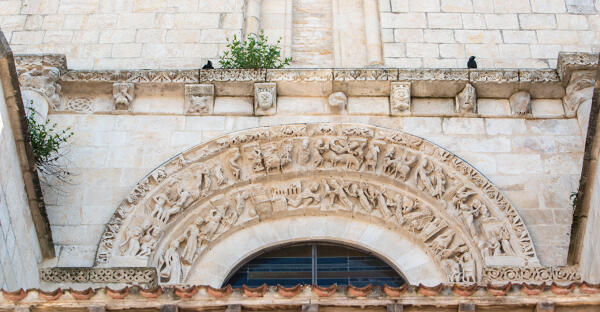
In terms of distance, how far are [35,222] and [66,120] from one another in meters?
2.24

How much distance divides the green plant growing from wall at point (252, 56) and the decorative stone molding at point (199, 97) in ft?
1.89

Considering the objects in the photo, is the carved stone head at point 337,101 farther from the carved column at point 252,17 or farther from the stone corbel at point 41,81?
the stone corbel at point 41,81

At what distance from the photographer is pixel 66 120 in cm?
1434

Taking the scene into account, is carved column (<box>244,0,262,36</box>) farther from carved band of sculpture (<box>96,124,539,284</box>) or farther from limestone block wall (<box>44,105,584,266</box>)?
carved band of sculpture (<box>96,124,539,284</box>)

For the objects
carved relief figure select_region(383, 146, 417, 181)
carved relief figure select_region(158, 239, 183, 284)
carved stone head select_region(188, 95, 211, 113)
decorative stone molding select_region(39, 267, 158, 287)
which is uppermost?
carved stone head select_region(188, 95, 211, 113)

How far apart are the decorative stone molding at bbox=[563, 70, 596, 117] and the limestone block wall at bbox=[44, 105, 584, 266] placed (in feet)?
0.53

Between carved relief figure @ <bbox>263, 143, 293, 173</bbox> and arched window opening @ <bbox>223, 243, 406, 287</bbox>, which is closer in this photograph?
arched window opening @ <bbox>223, 243, 406, 287</bbox>

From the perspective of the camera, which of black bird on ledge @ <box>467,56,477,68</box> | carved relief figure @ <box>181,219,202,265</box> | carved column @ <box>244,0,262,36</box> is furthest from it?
carved column @ <box>244,0,262,36</box>

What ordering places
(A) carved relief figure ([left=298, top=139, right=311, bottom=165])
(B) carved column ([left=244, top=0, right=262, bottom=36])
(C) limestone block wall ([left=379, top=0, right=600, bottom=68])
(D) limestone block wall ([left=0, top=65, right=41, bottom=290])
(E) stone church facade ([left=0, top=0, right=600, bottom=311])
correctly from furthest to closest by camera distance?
(B) carved column ([left=244, top=0, right=262, bottom=36]) < (C) limestone block wall ([left=379, top=0, right=600, bottom=68]) < (A) carved relief figure ([left=298, top=139, right=311, bottom=165]) < (E) stone church facade ([left=0, top=0, right=600, bottom=311]) < (D) limestone block wall ([left=0, top=65, right=41, bottom=290])

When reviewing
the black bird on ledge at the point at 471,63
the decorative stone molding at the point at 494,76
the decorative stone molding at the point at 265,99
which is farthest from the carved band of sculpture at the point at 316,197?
the black bird on ledge at the point at 471,63

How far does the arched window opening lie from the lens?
13055 mm

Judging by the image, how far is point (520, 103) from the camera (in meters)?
14.5

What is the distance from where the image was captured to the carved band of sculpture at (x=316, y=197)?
12.8 metres

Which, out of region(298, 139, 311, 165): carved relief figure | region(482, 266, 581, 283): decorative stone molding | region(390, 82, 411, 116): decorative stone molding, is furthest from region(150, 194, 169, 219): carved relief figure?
region(482, 266, 581, 283): decorative stone molding
